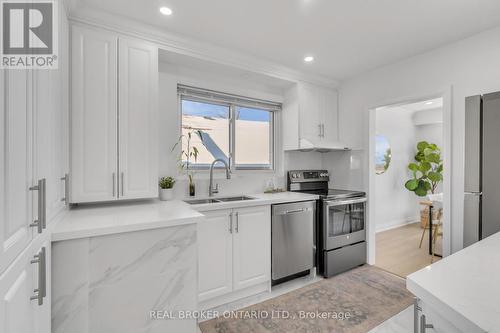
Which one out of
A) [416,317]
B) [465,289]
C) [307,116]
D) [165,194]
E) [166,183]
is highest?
[307,116]

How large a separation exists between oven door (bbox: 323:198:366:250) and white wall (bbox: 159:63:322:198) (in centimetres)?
75

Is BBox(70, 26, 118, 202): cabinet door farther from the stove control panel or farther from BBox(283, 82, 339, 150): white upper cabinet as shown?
the stove control panel

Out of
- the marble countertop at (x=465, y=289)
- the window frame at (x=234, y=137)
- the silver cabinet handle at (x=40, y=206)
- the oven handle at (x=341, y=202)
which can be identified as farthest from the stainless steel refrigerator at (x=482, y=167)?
the silver cabinet handle at (x=40, y=206)

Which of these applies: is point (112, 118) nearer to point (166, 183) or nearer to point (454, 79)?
point (166, 183)

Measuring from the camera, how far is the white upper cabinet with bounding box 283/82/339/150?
309 cm

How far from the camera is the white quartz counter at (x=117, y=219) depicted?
1.35 m

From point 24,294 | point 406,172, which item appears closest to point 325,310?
point 24,294

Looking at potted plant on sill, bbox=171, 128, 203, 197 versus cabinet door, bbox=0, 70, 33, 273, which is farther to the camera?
potted plant on sill, bbox=171, 128, 203, 197

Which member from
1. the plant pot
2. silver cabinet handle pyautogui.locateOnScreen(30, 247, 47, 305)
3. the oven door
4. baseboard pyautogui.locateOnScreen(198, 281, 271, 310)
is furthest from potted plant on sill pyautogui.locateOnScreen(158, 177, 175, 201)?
the oven door

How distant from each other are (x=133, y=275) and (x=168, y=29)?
1.97 m

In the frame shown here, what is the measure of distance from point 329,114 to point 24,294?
3.43 m

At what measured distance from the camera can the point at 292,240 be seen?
2615 millimetres

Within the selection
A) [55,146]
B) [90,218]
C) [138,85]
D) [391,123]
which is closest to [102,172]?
[90,218]

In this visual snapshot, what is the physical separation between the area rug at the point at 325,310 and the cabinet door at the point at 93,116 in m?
1.45
